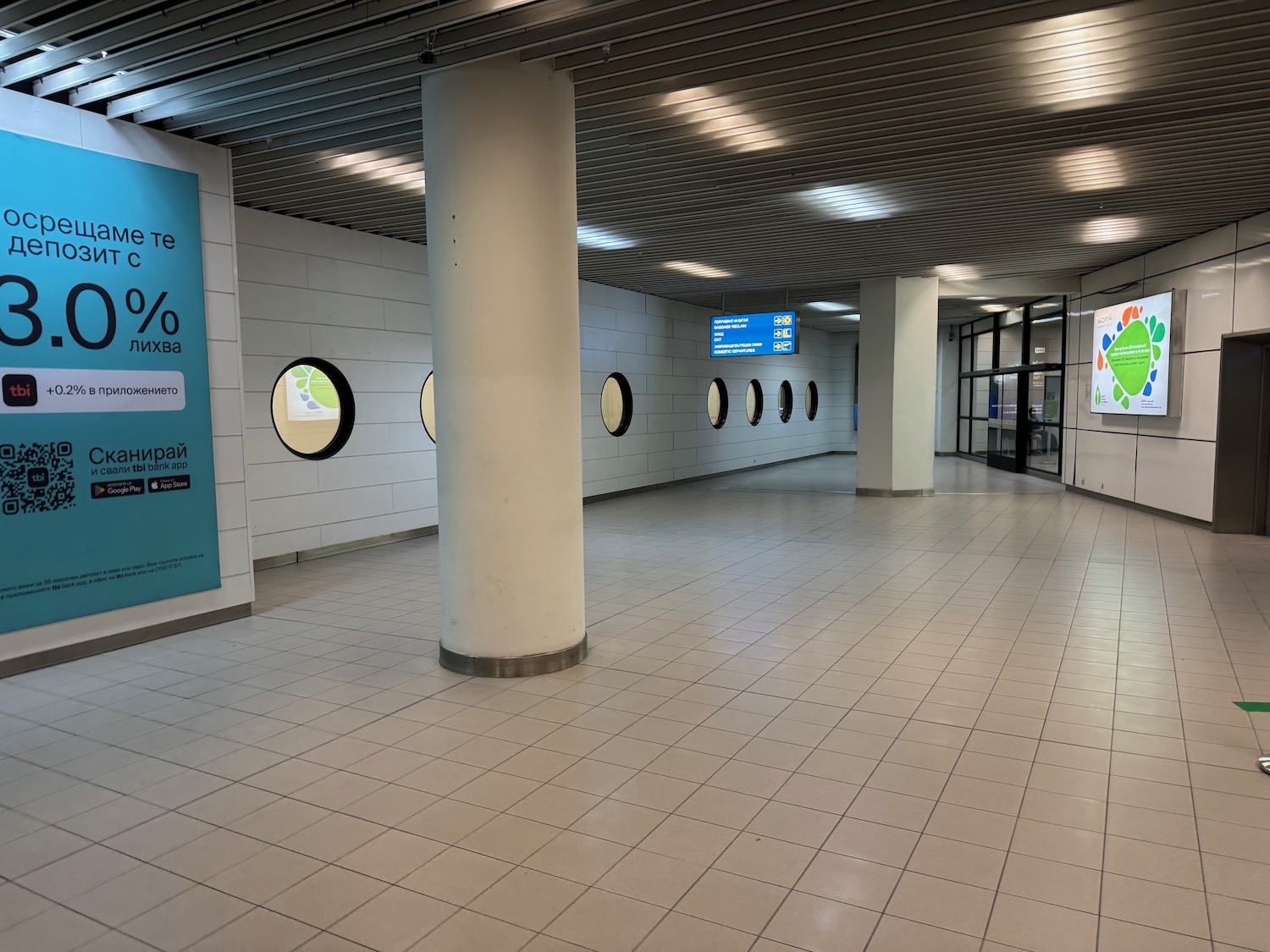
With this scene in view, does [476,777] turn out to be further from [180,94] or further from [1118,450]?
[1118,450]

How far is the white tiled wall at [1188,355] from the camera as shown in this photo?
30.6 ft

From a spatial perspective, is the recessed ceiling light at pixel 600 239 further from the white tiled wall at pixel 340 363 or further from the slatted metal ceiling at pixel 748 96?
the white tiled wall at pixel 340 363

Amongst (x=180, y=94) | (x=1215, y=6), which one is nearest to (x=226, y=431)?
(x=180, y=94)

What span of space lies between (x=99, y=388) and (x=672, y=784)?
14.9ft

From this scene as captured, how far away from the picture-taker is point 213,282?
624cm

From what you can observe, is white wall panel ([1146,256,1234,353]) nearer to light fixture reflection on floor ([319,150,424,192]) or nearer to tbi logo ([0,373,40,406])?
light fixture reflection on floor ([319,150,424,192])

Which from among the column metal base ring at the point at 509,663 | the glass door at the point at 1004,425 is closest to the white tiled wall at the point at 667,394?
the glass door at the point at 1004,425

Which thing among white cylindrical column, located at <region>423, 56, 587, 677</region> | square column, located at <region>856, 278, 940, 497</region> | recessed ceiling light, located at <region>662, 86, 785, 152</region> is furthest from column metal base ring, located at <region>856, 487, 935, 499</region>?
white cylindrical column, located at <region>423, 56, 587, 677</region>

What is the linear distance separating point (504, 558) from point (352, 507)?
17.1ft

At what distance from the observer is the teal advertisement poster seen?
5.09 metres

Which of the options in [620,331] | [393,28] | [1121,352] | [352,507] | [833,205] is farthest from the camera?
[620,331]

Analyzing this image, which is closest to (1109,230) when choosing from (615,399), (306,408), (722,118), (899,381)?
(899,381)

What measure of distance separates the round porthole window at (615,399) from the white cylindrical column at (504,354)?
894cm

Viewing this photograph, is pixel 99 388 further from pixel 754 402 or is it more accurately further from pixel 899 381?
pixel 754 402
